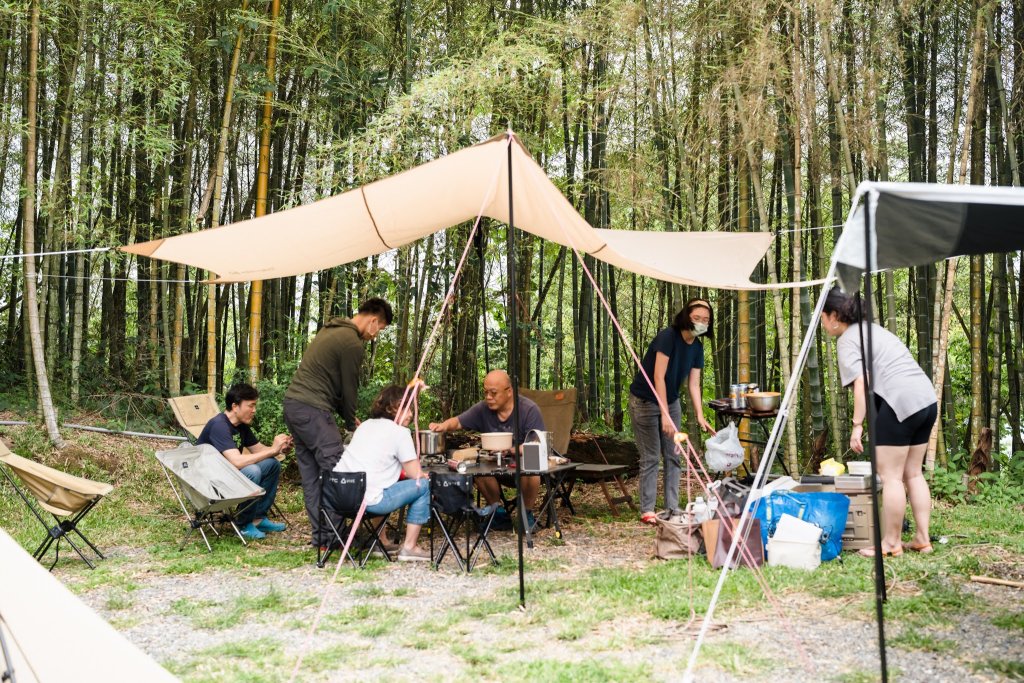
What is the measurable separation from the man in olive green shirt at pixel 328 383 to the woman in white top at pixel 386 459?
29cm

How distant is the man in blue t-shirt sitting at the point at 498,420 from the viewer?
463 cm

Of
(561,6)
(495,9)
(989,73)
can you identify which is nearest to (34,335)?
(495,9)

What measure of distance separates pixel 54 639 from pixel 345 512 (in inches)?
80.6

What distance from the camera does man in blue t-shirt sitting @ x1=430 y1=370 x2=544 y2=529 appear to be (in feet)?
15.2

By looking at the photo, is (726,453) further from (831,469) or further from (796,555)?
(796,555)

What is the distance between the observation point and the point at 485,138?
6.80 metres

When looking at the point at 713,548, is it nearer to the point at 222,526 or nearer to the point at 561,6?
the point at 222,526

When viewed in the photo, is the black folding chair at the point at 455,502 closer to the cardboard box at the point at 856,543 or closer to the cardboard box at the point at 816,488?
the cardboard box at the point at 816,488

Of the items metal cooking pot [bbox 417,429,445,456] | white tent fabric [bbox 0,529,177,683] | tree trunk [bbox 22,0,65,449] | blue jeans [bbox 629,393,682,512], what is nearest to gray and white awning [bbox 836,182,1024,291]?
white tent fabric [bbox 0,529,177,683]

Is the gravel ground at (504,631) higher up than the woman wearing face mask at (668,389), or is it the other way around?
the woman wearing face mask at (668,389)

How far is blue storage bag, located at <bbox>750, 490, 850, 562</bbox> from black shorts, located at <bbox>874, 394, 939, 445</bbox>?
0.33 m

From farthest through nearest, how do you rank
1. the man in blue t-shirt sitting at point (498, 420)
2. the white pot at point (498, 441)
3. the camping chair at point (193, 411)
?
the camping chair at point (193, 411), the man in blue t-shirt sitting at point (498, 420), the white pot at point (498, 441)

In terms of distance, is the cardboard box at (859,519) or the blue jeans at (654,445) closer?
the cardboard box at (859,519)

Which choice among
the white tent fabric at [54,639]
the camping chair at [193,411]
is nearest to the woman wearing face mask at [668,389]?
the camping chair at [193,411]
